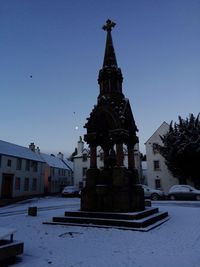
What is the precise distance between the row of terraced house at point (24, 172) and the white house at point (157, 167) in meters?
19.1

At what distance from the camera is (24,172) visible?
37312 mm

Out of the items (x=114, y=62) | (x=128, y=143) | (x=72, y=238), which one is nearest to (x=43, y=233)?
(x=72, y=238)

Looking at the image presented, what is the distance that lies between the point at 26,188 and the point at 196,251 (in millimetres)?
34808

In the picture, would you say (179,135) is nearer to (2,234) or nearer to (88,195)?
(88,195)

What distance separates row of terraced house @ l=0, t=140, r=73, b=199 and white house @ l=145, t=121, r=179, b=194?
19.1m

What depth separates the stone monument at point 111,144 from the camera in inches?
457

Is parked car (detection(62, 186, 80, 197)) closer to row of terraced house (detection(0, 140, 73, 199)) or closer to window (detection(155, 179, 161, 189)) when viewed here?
row of terraced house (detection(0, 140, 73, 199))

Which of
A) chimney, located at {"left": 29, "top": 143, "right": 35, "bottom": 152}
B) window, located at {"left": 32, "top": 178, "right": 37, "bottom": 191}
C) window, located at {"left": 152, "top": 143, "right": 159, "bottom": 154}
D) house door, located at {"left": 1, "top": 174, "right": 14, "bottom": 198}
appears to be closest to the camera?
house door, located at {"left": 1, "top": 174, "right": 14, "bottom": 198}

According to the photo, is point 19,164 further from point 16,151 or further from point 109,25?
point 109,25

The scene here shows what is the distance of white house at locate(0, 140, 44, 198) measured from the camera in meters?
32.9

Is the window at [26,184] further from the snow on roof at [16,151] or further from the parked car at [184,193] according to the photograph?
the parked car at [184,193]

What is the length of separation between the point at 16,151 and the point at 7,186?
5.99 meters

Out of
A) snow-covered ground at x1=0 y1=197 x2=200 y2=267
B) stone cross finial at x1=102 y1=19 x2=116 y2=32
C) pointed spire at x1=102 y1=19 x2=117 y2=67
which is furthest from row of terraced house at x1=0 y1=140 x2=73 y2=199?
snow-covered ground at x1=0 y1=197 x2=200 y2=267

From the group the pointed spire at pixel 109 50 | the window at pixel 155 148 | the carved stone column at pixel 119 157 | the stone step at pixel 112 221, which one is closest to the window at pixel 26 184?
the window at pixel 155 148
